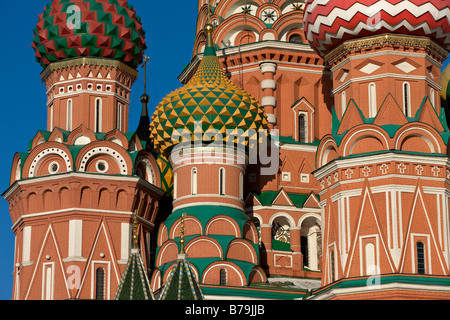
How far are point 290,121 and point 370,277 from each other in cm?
714

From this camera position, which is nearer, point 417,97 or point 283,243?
point 417,97

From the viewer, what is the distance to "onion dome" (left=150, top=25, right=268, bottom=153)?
3111cm

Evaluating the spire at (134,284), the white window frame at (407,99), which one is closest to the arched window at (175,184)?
the spire at (134,284)

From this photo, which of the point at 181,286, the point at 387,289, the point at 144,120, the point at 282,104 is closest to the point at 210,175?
the point at 282,104

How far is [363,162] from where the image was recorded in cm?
2869

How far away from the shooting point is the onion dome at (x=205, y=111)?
1225 inches

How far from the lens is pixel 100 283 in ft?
102

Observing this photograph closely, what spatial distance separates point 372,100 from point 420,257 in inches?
150

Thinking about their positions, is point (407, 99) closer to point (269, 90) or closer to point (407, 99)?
point (407, 99)

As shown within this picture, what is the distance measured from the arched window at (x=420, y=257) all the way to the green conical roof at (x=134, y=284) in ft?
18.3

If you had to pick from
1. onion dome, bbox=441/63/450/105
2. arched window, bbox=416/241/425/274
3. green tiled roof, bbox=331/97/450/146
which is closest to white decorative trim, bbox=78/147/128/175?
green tiled roof, bbox=331/97/450/146

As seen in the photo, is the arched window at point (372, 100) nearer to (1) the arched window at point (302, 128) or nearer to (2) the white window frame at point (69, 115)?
(1) the arched window at point (302, 128)
